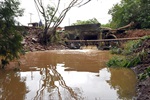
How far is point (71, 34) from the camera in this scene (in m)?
22.9

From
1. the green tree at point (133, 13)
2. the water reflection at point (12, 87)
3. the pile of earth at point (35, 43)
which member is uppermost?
the green tree at point (133, 13)

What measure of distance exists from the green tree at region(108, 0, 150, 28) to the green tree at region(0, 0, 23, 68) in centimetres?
1454

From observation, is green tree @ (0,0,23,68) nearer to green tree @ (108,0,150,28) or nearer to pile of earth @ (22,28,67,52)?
pile of earth @ (22,28,67,52)

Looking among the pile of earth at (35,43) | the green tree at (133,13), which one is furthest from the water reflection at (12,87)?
the green tree at (133,13)

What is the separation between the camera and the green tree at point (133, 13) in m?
19.7

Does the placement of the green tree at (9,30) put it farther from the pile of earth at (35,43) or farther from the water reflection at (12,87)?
the pile of earth at (35,43)

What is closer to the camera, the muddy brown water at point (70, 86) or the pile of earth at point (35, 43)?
the muddy brown water at point (70, 86)

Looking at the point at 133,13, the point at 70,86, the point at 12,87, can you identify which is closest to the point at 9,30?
the point at 12,87

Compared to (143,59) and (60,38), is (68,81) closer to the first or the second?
(143,59)

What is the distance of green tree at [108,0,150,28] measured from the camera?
19.7 metres

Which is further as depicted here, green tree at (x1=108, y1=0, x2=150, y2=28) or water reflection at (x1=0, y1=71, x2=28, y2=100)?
green tree at (x1=108, y1=0, x2=150, y2=28)

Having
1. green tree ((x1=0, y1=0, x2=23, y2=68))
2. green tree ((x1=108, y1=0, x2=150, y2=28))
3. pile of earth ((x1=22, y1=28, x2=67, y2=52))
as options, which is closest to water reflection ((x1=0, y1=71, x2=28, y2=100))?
green tree ((x1=0, y1=0, x2=23, y2=68))

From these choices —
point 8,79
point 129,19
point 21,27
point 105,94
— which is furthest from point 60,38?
point 105,94

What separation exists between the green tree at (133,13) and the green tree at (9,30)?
14.5 meters
